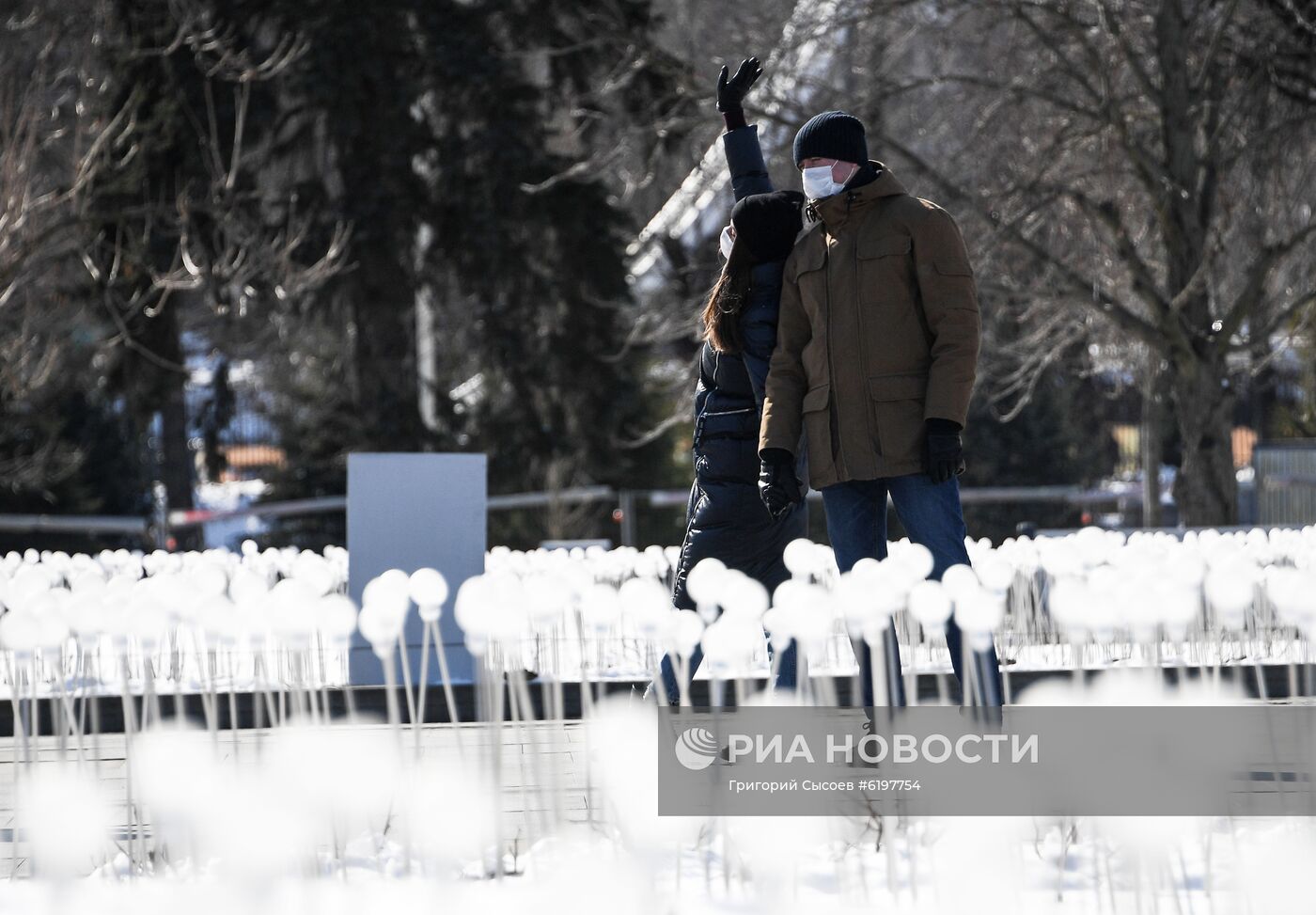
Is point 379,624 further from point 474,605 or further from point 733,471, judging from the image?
point 733,471

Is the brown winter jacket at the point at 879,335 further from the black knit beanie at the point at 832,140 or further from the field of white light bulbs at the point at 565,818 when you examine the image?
the field of white light bulbs at the point at 565,818

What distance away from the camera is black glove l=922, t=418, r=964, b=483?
3719 millimetres

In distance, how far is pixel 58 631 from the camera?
11.0 ft

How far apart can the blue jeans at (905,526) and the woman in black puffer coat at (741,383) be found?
0.54ft

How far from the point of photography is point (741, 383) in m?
4.34

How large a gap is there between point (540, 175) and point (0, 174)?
5.17 meters

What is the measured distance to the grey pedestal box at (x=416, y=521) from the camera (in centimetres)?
605

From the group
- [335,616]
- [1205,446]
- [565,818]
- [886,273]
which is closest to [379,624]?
[335,616]

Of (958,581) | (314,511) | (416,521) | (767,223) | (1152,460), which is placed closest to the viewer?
(958,581)

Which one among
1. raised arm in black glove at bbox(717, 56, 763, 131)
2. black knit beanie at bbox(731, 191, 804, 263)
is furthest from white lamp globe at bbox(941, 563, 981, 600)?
raised arm in black glove at bbox(717, 56, 763, 131)

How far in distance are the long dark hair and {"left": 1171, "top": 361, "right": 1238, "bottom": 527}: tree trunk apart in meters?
6.66

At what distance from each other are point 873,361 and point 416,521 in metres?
2.71

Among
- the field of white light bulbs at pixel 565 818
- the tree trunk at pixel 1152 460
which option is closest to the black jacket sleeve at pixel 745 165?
the field of white light bulbs at pixel 565 818

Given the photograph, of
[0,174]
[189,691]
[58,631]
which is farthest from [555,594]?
[0,174]
